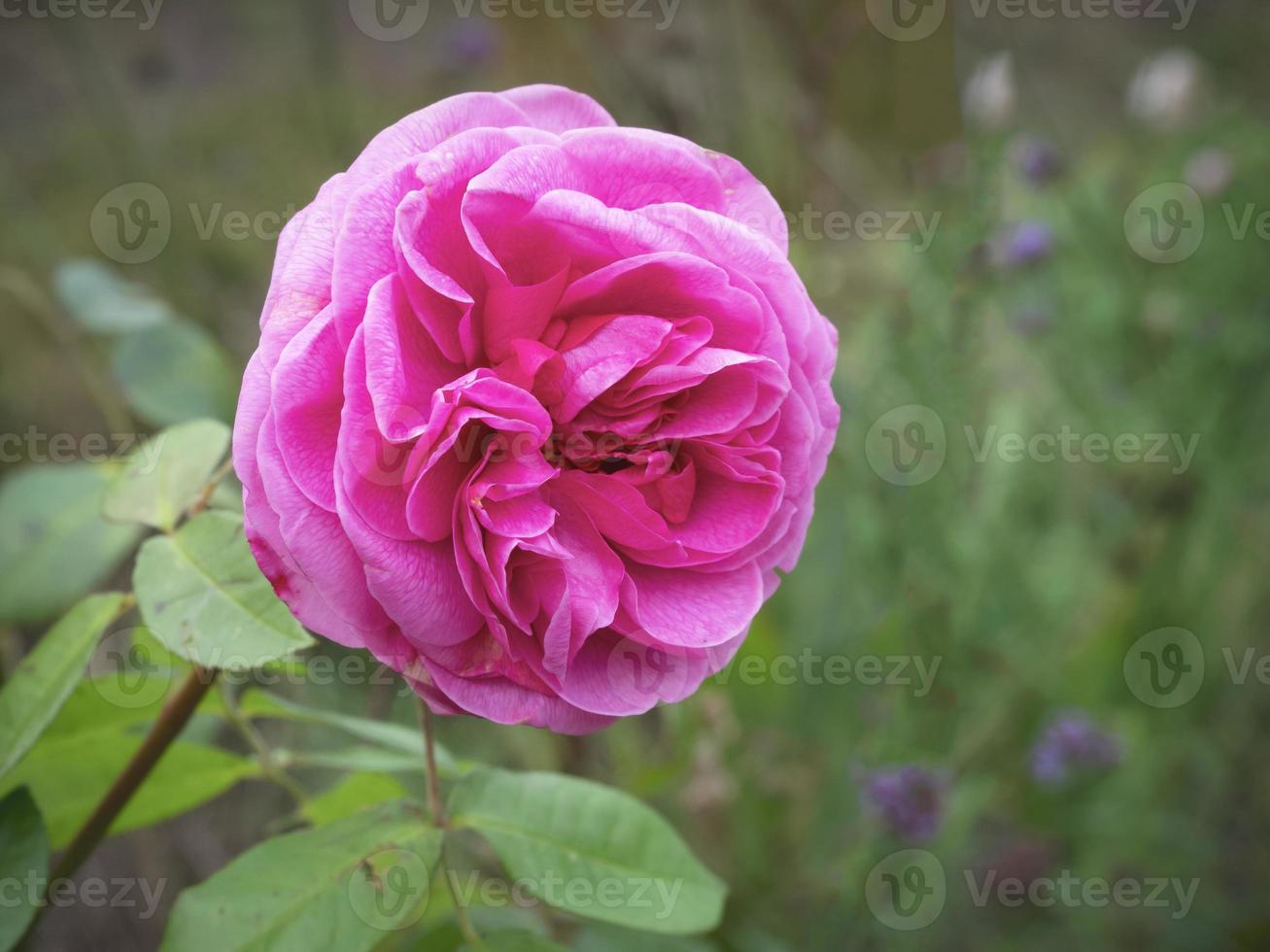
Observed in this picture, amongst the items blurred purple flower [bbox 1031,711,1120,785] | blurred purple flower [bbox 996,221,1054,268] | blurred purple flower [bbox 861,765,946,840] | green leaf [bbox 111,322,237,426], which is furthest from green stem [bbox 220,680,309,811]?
blurred purple flower [bbox 996,221,1054,268]

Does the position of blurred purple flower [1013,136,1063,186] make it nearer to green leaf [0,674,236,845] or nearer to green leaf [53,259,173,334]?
green leaf [53,259,173,334]

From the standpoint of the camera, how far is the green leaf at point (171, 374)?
0.63 meters

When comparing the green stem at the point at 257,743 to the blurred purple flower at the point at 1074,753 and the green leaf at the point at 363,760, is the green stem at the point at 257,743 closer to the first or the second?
the green leaf at the point at 363,760

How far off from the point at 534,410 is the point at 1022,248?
1.36 m

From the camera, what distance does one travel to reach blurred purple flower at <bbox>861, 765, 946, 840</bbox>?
0.93 meters

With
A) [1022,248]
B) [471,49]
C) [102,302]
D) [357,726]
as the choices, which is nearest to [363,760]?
[357,726]

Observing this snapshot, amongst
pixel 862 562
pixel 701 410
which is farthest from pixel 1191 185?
pixel 701 410

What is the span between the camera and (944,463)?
1092 mm

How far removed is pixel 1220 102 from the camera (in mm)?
2184

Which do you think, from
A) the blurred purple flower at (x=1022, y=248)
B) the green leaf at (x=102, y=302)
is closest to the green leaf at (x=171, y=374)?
the green leaf at (x=102, y=302)

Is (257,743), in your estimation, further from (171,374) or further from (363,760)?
(171,374)

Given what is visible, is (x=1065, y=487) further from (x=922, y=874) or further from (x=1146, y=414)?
(x=922, y=874)

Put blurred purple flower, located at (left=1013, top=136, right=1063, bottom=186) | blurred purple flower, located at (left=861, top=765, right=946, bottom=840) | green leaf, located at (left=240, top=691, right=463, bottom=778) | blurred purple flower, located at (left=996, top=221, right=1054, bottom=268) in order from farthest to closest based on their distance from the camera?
blurred purple flower, located at (left=1013, top=136, right=1063, bottom=186), blurred purple flower, located at (left=996, top=221, right=1054, bottom=268), blurred purple flower, located at (left=861, top=765, right=946, bottom=840), green leaf, located at (left=240, top=691, right=463, bottom=778)

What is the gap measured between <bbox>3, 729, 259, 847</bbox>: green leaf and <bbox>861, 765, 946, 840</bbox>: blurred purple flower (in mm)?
647
